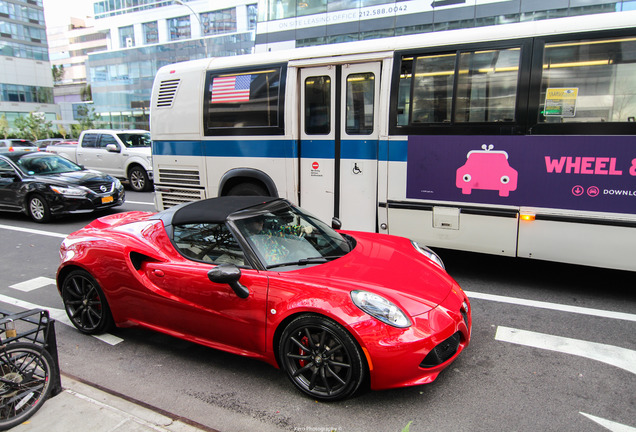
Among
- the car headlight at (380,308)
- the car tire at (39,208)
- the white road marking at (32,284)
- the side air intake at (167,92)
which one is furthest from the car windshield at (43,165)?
the car headlight at (380,308)

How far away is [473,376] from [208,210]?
2.63m

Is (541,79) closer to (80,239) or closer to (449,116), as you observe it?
Answer: (449,116)

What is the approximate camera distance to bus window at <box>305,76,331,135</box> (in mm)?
6242

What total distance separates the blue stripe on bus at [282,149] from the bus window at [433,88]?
1.55ft

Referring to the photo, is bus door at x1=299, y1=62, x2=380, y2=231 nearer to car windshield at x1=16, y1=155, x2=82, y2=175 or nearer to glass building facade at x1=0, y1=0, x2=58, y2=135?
car windshield at x1=16, y1=155, x2=82, y2=175

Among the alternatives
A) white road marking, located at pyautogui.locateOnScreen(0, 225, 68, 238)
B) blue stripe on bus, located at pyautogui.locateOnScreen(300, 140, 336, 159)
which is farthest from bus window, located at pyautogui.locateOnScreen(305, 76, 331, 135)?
white road marking, located at pyautogui.locateOnScreen(0, 225, 68, 238)

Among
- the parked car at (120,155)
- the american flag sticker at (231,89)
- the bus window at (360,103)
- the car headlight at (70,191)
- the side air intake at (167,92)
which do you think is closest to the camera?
the bus window at (360,103)

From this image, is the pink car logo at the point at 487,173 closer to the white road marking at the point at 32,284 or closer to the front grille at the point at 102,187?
the white road marking at the point at 32,284

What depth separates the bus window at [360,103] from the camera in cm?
596

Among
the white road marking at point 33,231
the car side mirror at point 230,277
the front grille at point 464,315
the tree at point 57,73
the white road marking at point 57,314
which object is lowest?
the white road marking at point 57,314

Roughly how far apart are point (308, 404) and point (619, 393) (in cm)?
228

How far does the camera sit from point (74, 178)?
9758 millimetres

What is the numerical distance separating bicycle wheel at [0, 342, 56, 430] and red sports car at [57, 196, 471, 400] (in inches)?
36.2

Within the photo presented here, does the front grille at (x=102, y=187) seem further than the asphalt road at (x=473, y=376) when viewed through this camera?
Yes
